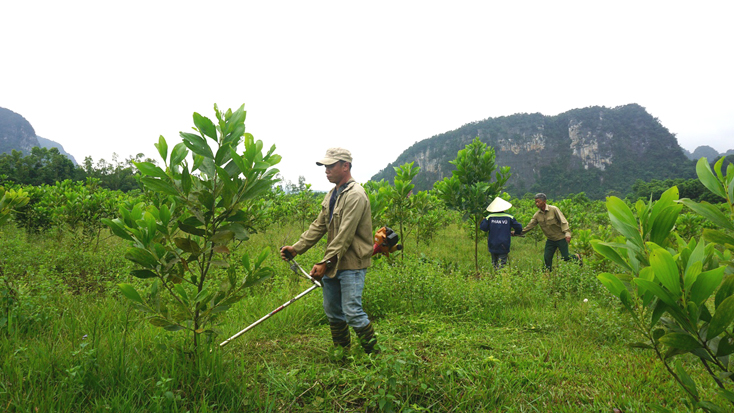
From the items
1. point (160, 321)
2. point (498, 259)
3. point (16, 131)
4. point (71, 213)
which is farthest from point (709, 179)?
point (16, 131)

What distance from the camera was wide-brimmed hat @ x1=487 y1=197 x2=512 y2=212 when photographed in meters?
6.38

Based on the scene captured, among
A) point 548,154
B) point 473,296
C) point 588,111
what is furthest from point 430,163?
point 473,296

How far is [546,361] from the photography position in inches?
125

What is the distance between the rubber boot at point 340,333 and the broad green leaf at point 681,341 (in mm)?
2591

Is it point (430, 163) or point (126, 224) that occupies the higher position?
point (430, 163)

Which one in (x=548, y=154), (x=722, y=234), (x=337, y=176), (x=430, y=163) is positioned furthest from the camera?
(x=430, y=163)

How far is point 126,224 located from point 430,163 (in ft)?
457

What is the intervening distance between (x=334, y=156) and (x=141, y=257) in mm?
1817

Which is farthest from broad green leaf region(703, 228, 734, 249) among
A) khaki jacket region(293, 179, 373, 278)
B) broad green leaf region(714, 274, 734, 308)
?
khaki jacket region(293, 179, 373, 278)

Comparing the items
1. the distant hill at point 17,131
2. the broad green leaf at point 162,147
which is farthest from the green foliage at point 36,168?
the distant hill at point 17,131

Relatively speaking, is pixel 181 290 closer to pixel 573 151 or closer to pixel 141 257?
pixel 141 257

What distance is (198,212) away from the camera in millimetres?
2117

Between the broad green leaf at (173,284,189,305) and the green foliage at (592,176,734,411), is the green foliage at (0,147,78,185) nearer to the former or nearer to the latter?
the broad green leaf at (173,284,189,305)

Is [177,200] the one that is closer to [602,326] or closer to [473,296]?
[473,296]
